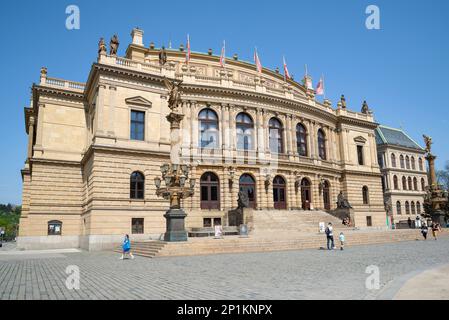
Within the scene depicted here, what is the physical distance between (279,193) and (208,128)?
1112 centimetres

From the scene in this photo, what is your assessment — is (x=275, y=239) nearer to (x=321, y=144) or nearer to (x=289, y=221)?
(x=289, y=221)

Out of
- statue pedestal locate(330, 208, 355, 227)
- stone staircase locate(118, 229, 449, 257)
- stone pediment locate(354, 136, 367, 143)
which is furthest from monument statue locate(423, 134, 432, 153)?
stone staircase locate(118, 229, 449, 257)

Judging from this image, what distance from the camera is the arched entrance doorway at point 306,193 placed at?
140ft

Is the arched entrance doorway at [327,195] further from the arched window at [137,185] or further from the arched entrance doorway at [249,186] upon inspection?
the arched window at [137,185]

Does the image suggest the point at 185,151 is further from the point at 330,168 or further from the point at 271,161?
the point at 330,168

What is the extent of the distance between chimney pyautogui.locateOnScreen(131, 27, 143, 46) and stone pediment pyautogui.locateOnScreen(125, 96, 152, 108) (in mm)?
14514

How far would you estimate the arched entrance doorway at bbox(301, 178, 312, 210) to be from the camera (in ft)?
140

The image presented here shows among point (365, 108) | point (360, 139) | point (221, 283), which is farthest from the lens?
point (365, 108)

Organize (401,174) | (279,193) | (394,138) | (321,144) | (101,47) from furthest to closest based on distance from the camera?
(394,138), (401,174), (321,144), (279,193), (101,47)

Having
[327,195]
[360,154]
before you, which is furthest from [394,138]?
[327,195]

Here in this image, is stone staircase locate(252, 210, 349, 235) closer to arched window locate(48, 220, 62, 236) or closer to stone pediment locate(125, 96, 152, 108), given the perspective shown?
stone pediment locate(125, 96, 152, 108)

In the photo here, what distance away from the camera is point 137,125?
113ft
